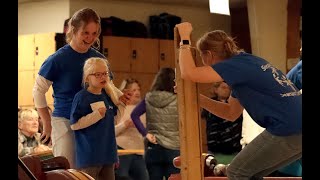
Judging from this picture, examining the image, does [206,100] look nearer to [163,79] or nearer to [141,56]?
[163,79]

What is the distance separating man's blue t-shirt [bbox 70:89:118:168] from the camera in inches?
151

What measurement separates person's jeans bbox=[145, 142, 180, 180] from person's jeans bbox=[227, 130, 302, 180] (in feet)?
12.0

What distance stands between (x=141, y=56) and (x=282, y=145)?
8.56 meters

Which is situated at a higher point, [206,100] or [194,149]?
[206,100]

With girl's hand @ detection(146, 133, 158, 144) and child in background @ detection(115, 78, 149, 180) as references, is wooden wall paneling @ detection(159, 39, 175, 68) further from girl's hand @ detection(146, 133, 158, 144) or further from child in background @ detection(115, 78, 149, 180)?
girl's hand @ detection(146, 133, 158, 144)

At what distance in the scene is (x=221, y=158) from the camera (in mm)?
7910

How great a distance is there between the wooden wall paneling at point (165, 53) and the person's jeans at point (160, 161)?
5.01 m

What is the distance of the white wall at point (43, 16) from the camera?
11.2 metres

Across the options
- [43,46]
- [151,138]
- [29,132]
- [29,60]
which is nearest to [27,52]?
[29,60]

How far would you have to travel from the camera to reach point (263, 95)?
317cm

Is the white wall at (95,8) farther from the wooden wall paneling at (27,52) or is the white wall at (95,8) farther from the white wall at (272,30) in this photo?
the white wall at (272,30)

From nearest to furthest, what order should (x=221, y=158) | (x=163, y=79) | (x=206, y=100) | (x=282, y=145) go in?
(x=282, y=145) → (x=206, y=100) → (x=163, y=79) → (x=221, y=158)
